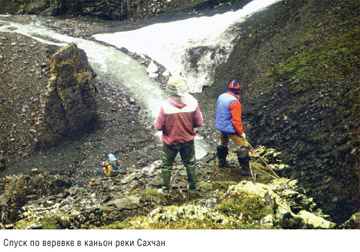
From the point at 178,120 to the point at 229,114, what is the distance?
1853mm

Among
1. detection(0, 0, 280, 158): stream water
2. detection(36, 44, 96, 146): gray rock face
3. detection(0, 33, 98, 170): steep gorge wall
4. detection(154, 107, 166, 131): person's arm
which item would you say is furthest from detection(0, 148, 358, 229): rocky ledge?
detection(0, 0, 280, 158): stream water

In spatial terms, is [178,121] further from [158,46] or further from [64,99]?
[158,46]

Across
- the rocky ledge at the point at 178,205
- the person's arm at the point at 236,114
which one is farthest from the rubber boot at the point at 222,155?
the person's arm at the point at 236,114

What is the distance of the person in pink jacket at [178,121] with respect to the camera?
6176mm

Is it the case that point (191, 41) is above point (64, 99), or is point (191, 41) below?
above

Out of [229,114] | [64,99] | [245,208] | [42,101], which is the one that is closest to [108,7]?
[64,99]

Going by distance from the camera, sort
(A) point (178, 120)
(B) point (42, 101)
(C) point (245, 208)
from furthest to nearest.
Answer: (B) point (42, 101) → (A) point (178, 120) → (C) point (245, 208)

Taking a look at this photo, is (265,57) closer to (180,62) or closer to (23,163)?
(180,62)

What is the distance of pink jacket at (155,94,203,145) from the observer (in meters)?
6.30

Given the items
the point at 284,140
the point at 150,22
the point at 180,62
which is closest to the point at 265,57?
the point at 180,62

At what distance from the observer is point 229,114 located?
7.76 meters

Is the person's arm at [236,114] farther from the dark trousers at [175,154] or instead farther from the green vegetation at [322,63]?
the green vegetation at [322,63]

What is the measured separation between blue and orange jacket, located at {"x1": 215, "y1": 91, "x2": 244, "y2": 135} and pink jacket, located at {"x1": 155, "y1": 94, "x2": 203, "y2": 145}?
1.38 metres

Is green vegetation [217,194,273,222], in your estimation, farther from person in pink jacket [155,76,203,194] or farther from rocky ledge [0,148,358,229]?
person in pink jacket [155,76,203,194]
